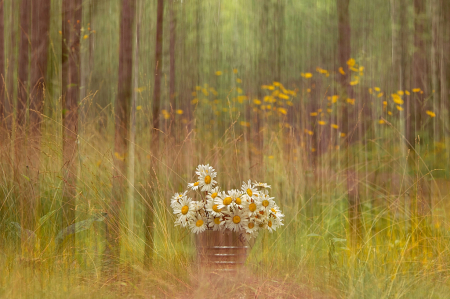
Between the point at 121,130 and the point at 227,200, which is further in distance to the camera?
the point at 121,130

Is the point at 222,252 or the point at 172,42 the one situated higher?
the point at 172,42

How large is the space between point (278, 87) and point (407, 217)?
3.73ft

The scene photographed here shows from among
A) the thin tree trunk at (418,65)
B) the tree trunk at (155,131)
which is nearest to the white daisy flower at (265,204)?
the tree trunk at (155,131)

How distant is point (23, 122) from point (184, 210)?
1.13m

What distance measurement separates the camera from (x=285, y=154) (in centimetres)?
241

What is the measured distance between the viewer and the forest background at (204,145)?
6.50ft

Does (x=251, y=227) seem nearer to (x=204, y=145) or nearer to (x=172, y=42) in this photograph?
(x=204, y=145)

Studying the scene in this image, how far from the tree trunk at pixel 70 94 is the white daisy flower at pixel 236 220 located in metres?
0.75

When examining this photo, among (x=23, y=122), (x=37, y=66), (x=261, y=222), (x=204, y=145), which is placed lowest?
(x=261, y=222)

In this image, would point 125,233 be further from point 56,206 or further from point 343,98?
point 343,98

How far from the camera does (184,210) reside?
1.87 m

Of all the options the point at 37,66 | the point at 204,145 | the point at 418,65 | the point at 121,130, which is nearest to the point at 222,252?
the point at 204,145

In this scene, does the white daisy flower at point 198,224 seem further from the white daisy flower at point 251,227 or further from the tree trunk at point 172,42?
the tree trunk at point 172,42

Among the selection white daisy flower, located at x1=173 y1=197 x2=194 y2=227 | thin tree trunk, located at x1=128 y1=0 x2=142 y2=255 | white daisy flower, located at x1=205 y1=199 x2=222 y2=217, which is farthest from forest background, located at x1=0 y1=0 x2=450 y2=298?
white daisy flower, located at x1=205 y1=199 x2=222 y2=217
